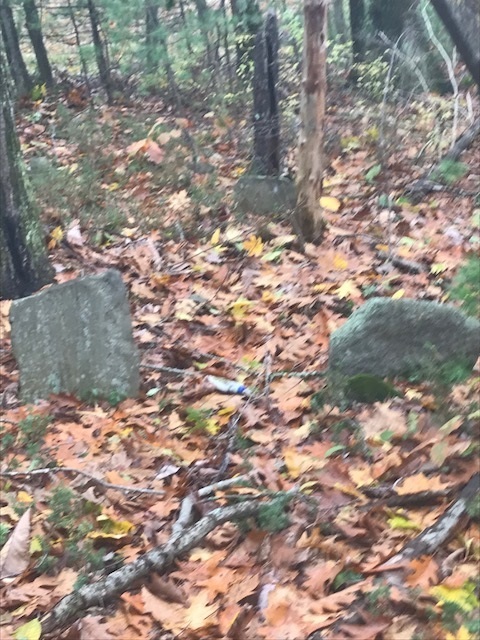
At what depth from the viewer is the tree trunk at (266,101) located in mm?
7457

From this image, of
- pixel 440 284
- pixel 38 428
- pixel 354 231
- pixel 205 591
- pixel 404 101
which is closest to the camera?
pixel 205 591

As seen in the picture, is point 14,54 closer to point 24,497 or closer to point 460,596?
point 24,497

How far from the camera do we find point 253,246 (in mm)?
7082

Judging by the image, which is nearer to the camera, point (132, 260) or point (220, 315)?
point (220, 315)

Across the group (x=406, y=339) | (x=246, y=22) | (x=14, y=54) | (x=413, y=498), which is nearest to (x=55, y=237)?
(x=406, y=339)

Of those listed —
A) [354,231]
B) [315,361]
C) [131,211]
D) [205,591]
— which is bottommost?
[205,591]

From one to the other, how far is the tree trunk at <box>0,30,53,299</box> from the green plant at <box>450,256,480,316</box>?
3.58 meters

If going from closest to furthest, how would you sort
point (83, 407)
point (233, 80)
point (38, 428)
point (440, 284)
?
point (38, 428) → point (83, 407) → point (440, 284) → point (233, 80)

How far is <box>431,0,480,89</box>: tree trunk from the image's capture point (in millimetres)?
5121

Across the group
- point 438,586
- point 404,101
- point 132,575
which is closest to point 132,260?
point 132,575

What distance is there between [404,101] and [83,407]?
7810 mm

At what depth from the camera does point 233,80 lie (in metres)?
11.5

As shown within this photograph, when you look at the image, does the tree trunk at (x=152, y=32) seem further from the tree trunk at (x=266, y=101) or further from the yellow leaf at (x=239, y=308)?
the yellow leaf at (x=239, y=308)

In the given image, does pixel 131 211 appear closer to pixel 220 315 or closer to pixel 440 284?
pixel 220 315
